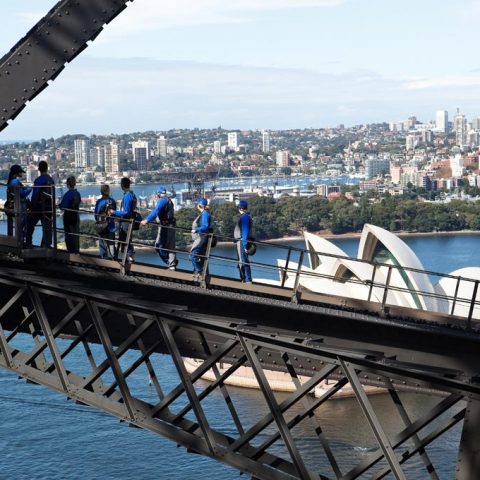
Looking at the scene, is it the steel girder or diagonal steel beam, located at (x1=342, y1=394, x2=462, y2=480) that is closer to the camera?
diagonal steel beam, located at (x1=342, y1=394, x2=462, y2=480)

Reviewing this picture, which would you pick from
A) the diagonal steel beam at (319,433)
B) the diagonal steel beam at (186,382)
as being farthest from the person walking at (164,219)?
the diagonal steel beam at (186,382)

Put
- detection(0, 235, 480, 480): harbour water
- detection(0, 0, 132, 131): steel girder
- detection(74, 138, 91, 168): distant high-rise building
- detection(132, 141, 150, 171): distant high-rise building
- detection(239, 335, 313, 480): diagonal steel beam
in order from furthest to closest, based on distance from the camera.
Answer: detection(132, 141, 150, 171): distant high-rise building, detection(74, 138, 91, 168): distant high-rise building, detection(0, 235, 480, 480): harbour water, detection(0, 0, 132, 131): steel girder, detection(239, 335, 313, 480): diagonal steel beam

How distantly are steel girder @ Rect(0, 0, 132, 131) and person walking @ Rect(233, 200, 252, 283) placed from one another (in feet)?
9.08

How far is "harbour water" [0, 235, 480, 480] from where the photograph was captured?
25438mm

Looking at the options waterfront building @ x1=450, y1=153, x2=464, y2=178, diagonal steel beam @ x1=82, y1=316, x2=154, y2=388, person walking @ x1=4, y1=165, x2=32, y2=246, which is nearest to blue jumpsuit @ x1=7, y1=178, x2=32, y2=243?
person walking @ x1=4, y1=165, x2=32, y2=246

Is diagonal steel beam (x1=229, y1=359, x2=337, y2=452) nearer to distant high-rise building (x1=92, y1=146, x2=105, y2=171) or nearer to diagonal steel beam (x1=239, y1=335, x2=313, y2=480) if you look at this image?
diagonal steel beam (x1=239, y1=335, x2=313, y2=480)

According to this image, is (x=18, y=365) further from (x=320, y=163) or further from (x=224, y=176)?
(x=320, y=163)

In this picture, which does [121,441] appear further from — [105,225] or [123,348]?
[123,348]

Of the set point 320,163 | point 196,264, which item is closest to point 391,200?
point 320,163

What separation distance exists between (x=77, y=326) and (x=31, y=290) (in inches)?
52.3

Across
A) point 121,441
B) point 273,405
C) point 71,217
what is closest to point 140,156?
point 121,441

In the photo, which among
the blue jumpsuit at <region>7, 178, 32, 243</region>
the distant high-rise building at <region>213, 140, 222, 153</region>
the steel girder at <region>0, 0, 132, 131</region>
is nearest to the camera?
the steel girder at <region>0, 0, 132, 131</region>

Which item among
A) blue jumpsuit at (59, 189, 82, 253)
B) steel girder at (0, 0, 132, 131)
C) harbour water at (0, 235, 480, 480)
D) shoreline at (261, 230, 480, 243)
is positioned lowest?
shoreline at (261, 230, 480, 243)

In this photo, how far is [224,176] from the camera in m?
150
